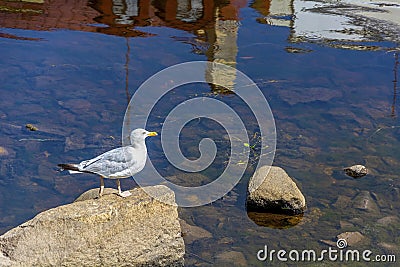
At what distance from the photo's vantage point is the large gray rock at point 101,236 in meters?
5.16

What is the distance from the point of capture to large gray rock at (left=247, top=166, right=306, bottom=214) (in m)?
6.45

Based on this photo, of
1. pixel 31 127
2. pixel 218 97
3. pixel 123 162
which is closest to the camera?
pixel 123 162

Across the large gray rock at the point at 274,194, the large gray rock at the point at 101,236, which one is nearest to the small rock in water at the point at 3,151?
the large gray rock at the point at 101,236

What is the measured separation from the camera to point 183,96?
32.5 feet

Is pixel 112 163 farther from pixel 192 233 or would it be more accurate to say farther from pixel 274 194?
pixel 274 194

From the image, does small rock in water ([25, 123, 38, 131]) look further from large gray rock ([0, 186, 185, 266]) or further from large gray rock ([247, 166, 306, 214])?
large gray rock ([247, 166, 306, 214])

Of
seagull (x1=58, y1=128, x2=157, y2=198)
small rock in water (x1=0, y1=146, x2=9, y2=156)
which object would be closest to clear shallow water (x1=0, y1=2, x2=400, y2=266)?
small rock in water (x1=0, y1=146, x2=9, y2=156)

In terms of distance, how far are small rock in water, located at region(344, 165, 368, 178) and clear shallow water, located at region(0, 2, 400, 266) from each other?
9 cm

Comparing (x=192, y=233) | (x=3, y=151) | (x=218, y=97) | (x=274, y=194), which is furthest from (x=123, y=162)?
(x=218, y=97)

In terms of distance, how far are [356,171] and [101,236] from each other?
3641 millimetres

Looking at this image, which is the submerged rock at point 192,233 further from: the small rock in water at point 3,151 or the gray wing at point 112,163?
the small rock in water at point 3,151

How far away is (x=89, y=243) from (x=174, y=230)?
0.83 m

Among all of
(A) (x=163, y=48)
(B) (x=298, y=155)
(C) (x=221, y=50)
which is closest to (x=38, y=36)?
(A) (x=163, y=48)

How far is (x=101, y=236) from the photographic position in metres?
5.31
